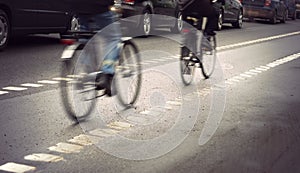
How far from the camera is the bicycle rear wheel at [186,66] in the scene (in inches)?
359

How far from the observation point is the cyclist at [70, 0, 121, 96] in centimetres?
665

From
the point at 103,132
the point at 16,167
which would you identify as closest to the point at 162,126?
the point at 103,132

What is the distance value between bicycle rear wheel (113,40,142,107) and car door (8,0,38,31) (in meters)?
4.73

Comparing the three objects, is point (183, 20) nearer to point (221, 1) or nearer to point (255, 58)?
point (221, 1)

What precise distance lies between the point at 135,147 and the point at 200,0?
420 cm

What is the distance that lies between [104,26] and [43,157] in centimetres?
226

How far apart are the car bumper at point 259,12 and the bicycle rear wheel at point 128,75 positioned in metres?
22.0

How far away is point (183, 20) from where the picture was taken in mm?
9328

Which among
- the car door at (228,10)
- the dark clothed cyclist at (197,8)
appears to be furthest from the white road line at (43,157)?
the car door at (228,10)

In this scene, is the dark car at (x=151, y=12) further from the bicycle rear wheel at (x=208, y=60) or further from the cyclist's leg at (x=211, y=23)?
the cyclist's leg at (x=211, y=23)

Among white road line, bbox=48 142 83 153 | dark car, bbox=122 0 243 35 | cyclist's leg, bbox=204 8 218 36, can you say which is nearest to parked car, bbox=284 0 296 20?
dark car, bbox=122 0 243 35

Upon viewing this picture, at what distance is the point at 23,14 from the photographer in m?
11.6

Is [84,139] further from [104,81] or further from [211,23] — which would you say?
[211,23]

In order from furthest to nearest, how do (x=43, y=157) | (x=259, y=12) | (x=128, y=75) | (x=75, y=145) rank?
(x=259, y=12) < (x=128, y=75) < (x=75, y=145) < (x=43, y=157)
